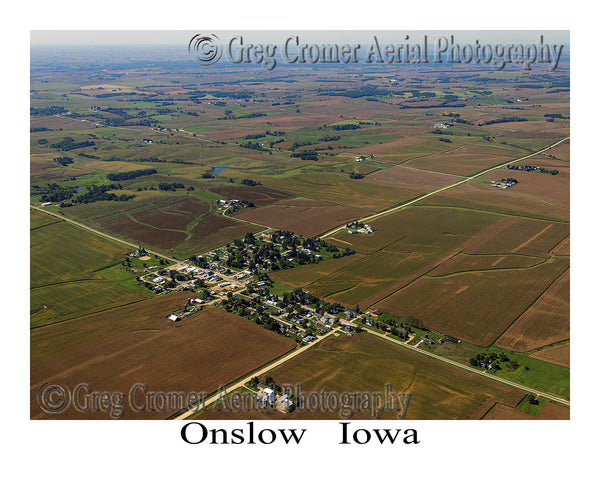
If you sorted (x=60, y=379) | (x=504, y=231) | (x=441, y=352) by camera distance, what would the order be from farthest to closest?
(x=504, y=231) → (x=441, y=352) → (x=60, y=379)

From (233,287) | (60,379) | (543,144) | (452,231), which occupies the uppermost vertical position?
(543,144)

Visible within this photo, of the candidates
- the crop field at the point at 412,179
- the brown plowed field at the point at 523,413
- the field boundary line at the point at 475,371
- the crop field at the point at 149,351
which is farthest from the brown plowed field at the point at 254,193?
the brown plowed field at the point at 523,413

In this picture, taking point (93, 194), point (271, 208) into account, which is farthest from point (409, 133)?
point (93, 194)

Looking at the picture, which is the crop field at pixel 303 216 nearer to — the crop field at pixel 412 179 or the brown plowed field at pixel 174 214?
the brown plowed field at pixel 174 214

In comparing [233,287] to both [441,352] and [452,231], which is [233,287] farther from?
[452,231]

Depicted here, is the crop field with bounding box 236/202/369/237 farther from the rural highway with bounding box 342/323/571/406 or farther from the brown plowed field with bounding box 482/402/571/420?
the brown plowed field with bounding box 482/402/571/420

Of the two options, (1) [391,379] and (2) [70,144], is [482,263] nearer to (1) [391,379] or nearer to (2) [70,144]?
(1) [391,379]

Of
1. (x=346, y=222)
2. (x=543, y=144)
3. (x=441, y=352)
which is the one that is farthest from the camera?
(x=543, y=144)
